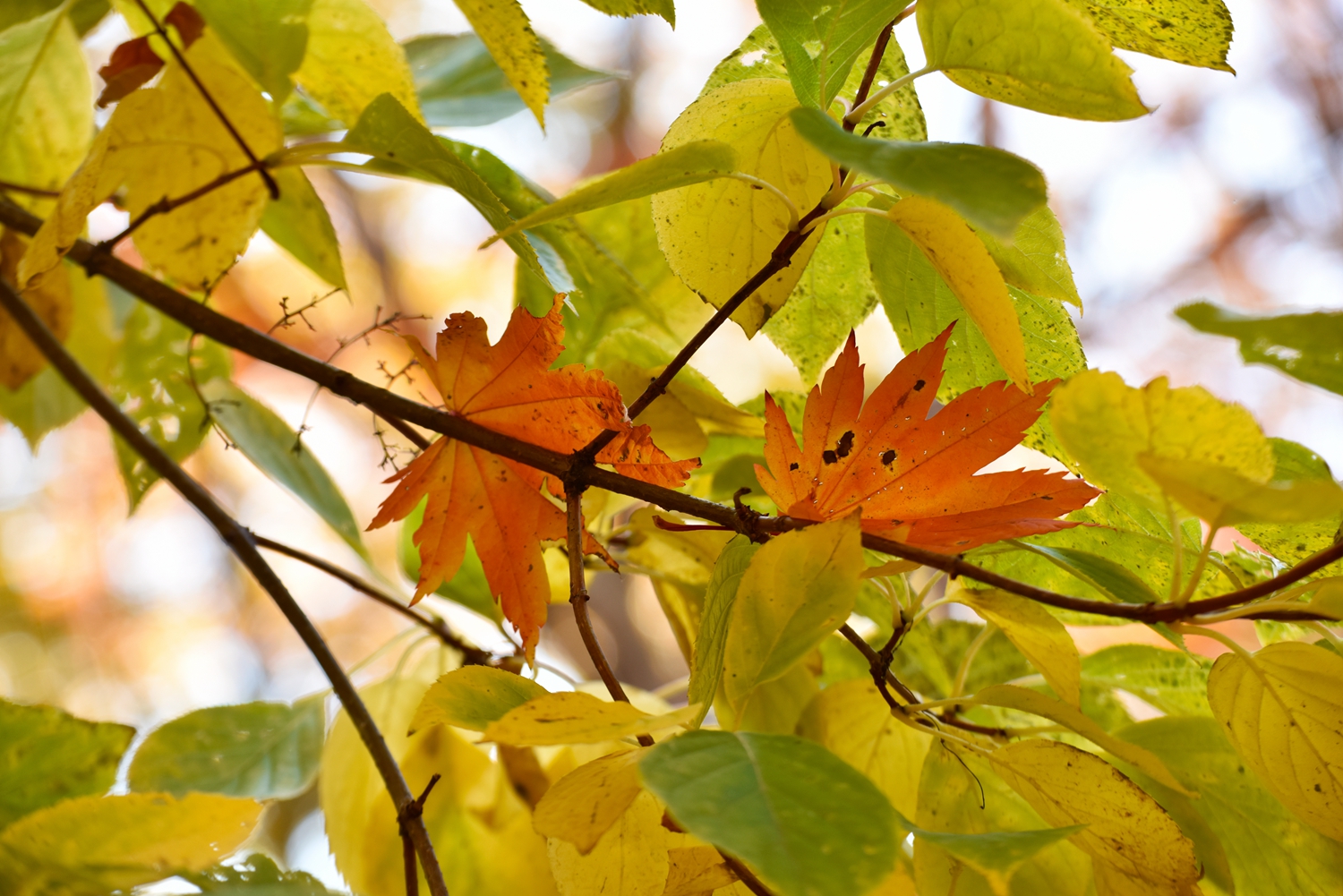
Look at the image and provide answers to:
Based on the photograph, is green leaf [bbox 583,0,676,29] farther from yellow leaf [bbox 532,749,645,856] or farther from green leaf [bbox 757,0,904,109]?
yellow leaf [bbox 532,749,645,856]

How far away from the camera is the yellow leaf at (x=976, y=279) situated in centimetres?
21

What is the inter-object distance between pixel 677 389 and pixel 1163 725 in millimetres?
193

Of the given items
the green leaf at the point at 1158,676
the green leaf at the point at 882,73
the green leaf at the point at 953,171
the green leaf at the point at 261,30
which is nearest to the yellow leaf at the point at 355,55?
the green leaf at the point at 261,30

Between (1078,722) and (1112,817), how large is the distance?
0.08ft

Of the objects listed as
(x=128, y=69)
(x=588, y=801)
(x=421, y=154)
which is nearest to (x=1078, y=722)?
(x=588, y=801)

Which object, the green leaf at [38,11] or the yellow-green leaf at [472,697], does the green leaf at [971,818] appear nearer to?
the yellow-green leaf at [472,697]

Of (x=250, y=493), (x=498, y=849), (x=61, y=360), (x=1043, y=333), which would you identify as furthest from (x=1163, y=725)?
(x=250, y=493)

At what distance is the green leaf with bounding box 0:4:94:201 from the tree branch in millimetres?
123

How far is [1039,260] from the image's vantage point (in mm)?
250

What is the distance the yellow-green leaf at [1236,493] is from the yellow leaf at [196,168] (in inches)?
13.9

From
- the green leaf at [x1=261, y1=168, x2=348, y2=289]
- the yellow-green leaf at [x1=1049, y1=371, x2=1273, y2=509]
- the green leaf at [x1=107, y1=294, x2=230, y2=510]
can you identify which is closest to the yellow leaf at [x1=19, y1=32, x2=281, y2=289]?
the green leaf at [x1=261, y1=168, x2=348, y2=289]

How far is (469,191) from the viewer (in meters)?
0.23

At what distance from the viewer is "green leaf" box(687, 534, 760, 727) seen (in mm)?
201

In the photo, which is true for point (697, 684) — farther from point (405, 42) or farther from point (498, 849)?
point (405, 42)
